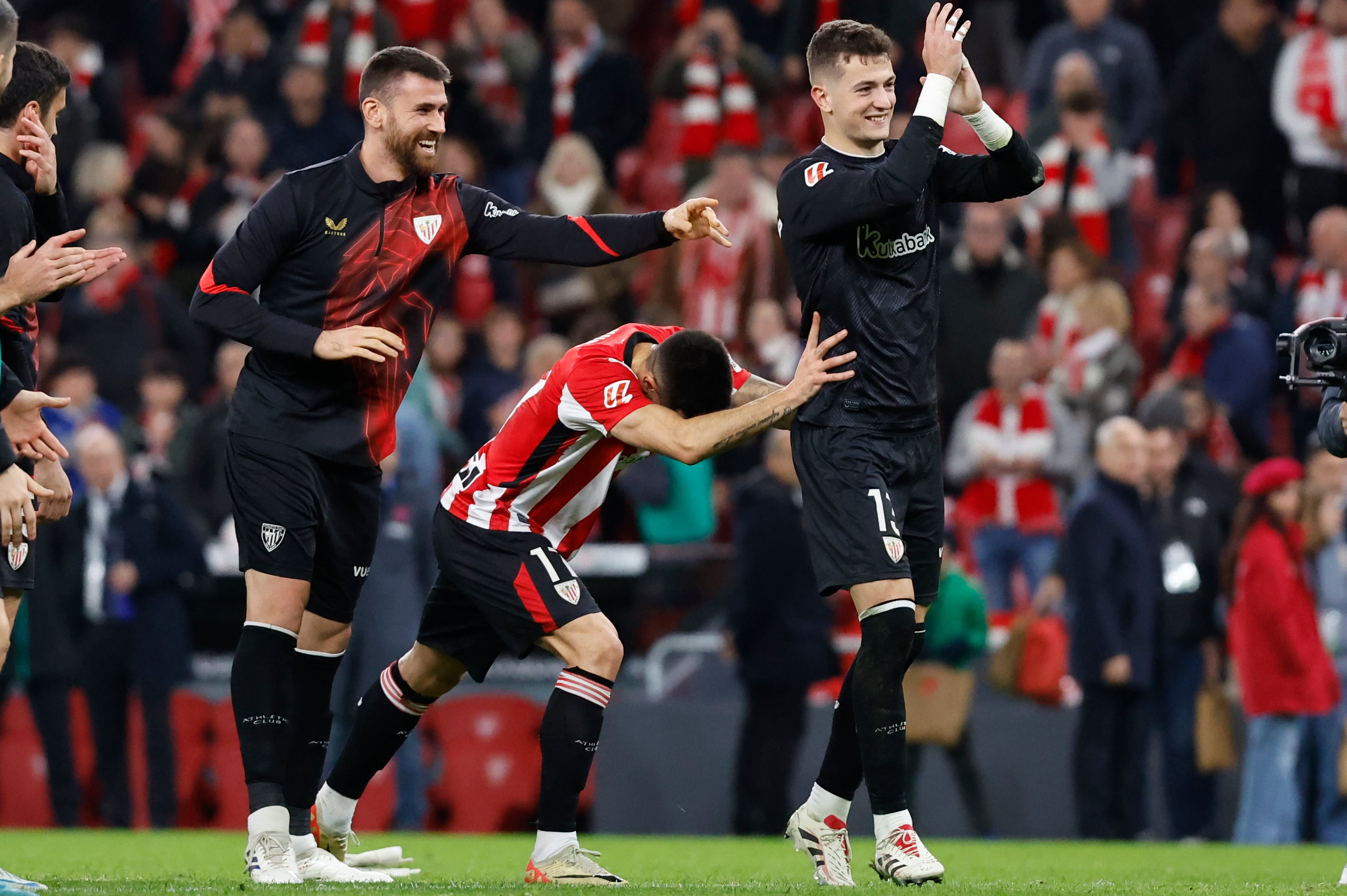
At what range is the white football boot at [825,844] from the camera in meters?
6.69

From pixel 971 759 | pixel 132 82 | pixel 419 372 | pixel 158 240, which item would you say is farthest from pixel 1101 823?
pixel 132 82

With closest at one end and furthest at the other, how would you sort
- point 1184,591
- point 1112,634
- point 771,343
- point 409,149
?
1. point 409,149
2. point 1112,634
3. point 1184,591
4. point 771,343

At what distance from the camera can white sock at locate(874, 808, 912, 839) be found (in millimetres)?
6309

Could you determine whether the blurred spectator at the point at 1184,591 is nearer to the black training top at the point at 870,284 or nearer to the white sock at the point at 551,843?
the black training top at the point at 870,284

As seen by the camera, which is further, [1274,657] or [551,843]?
[1274,657]

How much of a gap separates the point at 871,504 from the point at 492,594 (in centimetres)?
142

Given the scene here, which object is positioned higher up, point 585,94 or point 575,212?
point 585,94

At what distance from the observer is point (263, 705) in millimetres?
6734

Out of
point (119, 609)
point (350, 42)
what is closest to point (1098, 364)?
point (119, 609)

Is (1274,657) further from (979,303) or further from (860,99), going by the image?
(860,99)

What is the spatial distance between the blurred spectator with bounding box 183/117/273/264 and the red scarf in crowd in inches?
39.2

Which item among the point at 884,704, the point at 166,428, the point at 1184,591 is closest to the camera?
the point at 884,704

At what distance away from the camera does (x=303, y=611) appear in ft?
23.1

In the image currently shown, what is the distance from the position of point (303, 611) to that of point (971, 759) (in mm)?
6186
